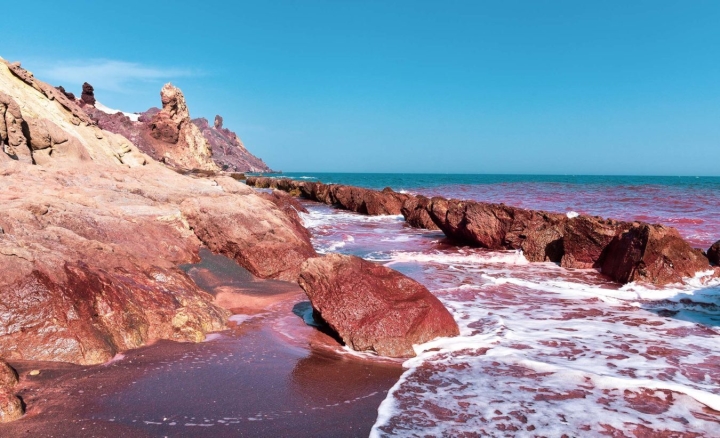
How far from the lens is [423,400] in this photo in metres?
3.71

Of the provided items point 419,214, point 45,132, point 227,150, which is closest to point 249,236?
point 45,132

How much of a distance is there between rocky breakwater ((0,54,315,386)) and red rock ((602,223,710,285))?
20.8 ft

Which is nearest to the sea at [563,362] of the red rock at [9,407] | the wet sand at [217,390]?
the wet sand at [217,390]

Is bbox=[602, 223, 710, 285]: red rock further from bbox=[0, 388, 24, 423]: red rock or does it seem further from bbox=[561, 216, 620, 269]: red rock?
bbox=[0, 388, 24, 423]: red rock

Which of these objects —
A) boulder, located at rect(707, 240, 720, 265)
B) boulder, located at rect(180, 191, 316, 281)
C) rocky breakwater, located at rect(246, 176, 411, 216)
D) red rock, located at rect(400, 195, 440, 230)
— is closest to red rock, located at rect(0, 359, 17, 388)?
boulder, located at rect(180, 191, 316, 281)

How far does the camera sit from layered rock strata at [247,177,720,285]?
855 cm

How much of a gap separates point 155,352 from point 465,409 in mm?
2893

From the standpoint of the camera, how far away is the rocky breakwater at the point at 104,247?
399 centimetres

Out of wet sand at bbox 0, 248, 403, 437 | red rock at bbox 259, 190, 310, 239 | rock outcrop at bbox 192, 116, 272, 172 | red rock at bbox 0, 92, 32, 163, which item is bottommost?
wet sand at bbox 0, 248, 403, 437

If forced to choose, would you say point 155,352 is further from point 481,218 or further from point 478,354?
point 481,218

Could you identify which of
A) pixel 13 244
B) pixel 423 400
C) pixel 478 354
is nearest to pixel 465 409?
pixel 423 400

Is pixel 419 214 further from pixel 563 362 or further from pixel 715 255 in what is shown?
pixel 563 362

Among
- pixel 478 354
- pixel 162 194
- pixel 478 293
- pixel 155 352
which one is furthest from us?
pixel 162 194

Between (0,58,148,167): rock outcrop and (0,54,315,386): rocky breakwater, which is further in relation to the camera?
(0,58,148,167): rock outcrop
